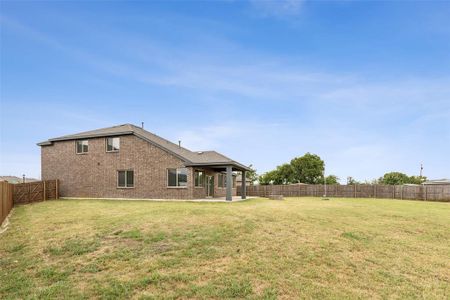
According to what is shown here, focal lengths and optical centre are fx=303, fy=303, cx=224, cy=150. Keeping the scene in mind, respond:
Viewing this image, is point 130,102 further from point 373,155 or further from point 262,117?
point 373,155

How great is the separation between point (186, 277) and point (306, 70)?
16815 mm

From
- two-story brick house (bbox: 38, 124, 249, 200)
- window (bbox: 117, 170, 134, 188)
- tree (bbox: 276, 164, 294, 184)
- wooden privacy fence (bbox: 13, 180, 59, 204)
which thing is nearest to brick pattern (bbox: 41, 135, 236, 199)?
two-story brick house (bbox: 38, 124, 249, 200)

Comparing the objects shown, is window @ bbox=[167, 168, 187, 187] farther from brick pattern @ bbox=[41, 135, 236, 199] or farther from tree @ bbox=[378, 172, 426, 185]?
tree @ bbox=[378, 172, 426, 185]

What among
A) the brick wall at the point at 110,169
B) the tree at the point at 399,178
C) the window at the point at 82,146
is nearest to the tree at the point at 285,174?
the tree at the point at 399,178

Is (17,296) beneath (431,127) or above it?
beneath

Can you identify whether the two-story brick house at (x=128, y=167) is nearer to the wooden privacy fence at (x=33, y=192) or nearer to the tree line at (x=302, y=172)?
the wooden privacy fence at (x=33, y=192)

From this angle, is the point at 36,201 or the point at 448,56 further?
the point at 36,201

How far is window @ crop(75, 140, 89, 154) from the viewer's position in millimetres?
25578

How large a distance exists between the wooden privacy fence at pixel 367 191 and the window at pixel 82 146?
20.5m

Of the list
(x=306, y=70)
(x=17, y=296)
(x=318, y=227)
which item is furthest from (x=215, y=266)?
(x=306, y=70)

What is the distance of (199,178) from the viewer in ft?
76.9

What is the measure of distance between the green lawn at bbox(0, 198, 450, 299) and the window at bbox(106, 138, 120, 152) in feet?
43.3

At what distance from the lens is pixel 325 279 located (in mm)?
6191

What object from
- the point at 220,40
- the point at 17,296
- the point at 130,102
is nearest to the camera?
the point at 17,296
